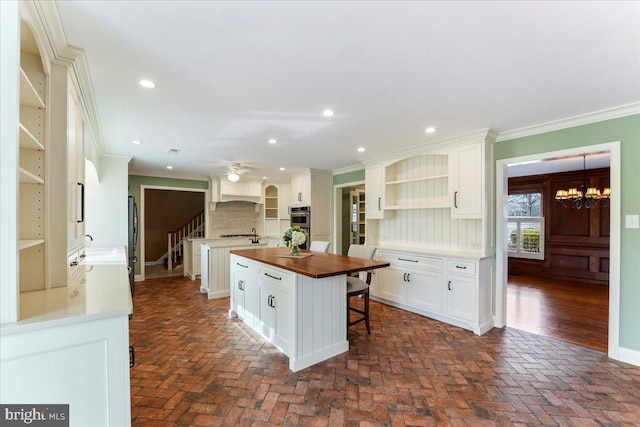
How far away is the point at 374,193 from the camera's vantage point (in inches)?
194

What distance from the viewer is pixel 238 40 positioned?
1.72 m

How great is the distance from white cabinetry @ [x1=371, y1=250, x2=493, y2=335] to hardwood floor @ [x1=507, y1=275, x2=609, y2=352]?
2.27 feet

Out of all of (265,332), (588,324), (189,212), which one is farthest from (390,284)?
(189,212)

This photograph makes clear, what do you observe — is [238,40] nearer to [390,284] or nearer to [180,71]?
[180,71]

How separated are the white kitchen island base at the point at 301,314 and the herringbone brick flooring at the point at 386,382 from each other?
0.11 meters

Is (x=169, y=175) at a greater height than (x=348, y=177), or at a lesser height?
greater

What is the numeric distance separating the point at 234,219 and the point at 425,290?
5150 millimetres

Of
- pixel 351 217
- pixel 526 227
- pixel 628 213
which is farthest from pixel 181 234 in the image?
pixel 526 227

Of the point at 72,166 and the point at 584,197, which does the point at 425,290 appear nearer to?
the point at 72,166

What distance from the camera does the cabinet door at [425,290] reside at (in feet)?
12.4

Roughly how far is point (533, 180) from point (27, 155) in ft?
28.3

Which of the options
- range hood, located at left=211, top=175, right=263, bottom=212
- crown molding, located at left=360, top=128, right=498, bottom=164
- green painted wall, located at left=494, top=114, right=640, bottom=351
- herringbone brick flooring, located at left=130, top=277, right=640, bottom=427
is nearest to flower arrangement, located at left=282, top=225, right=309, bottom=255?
herringbone brick flooring, located at left=130, top=277, right=640, bottom=427

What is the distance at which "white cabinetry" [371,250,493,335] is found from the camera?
345 cm

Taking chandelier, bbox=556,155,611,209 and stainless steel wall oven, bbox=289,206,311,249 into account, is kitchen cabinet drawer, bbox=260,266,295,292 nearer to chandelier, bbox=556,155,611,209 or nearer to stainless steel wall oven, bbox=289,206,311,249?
stainless steel wall oven, bbox=289,206,311,249
